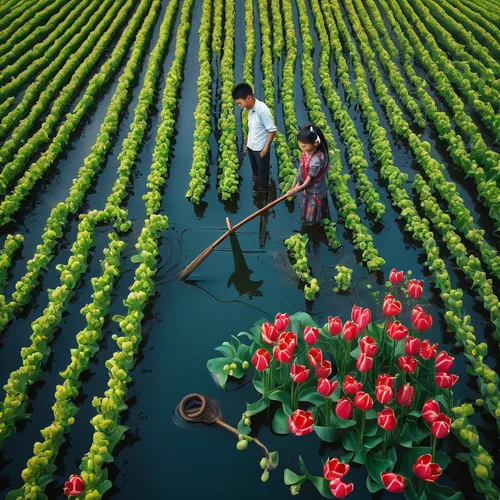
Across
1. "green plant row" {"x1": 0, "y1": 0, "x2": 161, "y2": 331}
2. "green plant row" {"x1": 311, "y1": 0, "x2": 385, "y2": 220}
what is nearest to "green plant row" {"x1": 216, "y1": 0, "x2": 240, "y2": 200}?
"green plant row" {"x1": 0, "y1": 0, "x2": 161, "y2": 331}

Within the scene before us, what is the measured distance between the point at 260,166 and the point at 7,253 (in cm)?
370

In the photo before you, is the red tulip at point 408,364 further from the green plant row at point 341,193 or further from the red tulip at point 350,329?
the green plant row at point 341,193

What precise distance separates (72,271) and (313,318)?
9.71 feet

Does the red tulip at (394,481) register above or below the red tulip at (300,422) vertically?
below

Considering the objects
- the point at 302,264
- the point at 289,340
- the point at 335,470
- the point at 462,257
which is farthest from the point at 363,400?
the point at 462,257

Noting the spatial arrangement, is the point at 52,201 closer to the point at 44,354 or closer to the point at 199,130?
the point at 199,130

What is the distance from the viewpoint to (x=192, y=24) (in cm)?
1430

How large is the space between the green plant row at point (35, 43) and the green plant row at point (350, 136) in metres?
6.96

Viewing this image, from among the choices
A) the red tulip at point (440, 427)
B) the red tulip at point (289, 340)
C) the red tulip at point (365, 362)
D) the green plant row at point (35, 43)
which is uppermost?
the green plant row at point (35, 43)

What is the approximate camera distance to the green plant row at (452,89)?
8031 mm

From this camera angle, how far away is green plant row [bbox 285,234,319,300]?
5742 mm

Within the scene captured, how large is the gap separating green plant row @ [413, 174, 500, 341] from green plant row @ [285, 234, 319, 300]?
185cm

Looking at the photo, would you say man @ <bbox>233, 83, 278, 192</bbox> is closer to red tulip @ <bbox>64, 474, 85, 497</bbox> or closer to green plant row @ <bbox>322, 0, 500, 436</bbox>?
green plant row @ <bbox>322, 0, 500, 436</bbox>

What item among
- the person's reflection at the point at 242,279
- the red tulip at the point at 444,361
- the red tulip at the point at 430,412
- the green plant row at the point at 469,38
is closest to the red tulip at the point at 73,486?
the red tulip at the point at 430,412
